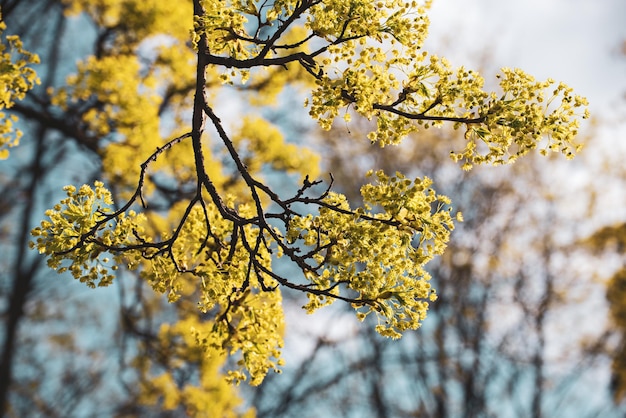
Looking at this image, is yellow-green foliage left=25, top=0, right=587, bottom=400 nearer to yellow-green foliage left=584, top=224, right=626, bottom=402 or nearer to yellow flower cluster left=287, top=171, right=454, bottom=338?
yellow flower cluster left=287, top=171, right=454, bottom=338

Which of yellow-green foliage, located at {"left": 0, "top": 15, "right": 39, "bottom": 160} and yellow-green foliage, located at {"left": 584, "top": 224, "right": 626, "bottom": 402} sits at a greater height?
yellow-green foliage, located at {"left": 584, "top": 224, "right": 626, "bottom": 402}

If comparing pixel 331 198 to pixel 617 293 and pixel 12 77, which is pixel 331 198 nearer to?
pixel 12 77

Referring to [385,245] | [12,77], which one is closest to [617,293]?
[385,245]

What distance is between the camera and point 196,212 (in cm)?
469

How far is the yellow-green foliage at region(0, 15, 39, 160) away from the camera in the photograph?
5.54 meters

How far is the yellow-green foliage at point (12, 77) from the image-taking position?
5535 mm

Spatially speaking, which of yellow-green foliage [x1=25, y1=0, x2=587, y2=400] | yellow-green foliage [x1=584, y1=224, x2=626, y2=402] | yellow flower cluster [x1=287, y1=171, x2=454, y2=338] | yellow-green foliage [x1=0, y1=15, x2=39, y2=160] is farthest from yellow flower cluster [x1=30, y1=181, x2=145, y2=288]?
yellow-green foliage [x1=584, y1=224, x2=626, y2=402]

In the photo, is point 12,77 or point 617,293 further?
point 617,293

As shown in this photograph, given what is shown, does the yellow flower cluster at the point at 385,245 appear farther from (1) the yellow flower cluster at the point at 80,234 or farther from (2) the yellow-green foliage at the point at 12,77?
(2) the yellow-green foliage at the point at 12,77

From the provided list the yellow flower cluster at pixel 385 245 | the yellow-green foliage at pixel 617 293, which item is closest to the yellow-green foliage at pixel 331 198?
the yellow flower cluster at pixel 385 245

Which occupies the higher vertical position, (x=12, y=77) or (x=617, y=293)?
(x=617, y=293)

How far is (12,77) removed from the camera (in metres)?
5.56

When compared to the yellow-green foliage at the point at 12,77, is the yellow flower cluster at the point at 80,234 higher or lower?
lower

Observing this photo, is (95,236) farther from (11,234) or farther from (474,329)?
(11,234)
